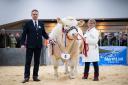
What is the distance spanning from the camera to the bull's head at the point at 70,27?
8.92 meters

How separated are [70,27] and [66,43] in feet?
1.59

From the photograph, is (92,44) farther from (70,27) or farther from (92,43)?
(70,27)

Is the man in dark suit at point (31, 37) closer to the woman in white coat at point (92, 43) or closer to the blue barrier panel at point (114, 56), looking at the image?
the woman in white coat at point (92, 43)

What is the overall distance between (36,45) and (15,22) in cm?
1282

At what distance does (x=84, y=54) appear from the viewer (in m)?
9.36

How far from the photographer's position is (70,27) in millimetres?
9039

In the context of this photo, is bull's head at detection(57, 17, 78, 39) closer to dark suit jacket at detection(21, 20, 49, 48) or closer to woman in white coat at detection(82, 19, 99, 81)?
woman in white coat at detection(82, 19, 99, 81)

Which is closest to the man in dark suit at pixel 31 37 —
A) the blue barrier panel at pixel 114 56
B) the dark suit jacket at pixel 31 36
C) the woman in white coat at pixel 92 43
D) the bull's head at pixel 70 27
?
the dark suit jacket at pixel 31 36

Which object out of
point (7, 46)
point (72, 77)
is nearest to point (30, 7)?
point (7, 46)

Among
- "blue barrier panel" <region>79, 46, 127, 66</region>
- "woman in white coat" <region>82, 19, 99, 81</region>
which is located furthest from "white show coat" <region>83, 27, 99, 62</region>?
"blue barrier panel" <region>79, 46, 127, 66</region>

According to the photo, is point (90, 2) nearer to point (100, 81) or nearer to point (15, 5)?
point (15, 5)

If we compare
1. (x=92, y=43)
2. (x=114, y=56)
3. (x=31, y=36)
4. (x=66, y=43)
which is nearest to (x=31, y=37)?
(x=31, y=36)

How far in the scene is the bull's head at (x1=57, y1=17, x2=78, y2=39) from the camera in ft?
29.3

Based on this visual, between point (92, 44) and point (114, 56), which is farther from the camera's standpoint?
point (114, 56)
